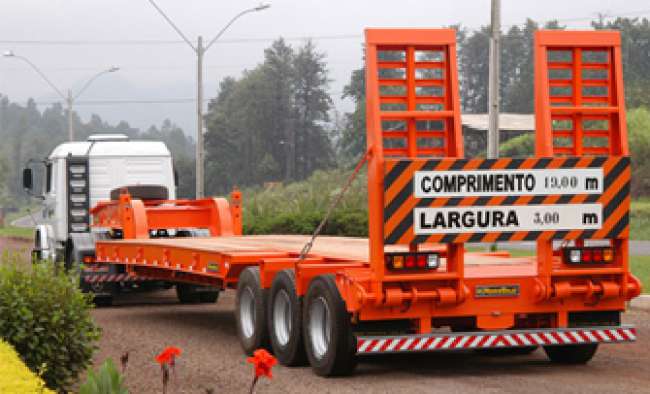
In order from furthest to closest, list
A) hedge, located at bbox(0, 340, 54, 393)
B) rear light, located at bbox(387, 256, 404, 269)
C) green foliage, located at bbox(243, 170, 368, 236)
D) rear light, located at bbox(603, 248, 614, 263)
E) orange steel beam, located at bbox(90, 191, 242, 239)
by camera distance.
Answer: green foliage, located at bbox(243, 170, 368, 236) → orange steel beam, located at bbox(90, 191, 242, 239) → rear light, located at bbox(603, 248, 614, 263) → rear light, located at bbox(387, 256, 404, 269) → hedge, located at bbox(0, 340, 54, 393)

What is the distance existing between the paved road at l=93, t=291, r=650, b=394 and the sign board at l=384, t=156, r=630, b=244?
1.34 metres

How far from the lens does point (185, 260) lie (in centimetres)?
1496

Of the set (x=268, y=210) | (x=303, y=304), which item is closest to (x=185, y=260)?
(x=303, y=304)

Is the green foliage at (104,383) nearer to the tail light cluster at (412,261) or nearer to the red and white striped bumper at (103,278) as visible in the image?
the tail light cluster at (412,261)

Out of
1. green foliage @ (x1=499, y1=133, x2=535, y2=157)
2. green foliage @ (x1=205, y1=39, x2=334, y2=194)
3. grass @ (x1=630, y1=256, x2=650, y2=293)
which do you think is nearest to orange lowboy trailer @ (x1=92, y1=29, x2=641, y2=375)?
grass @ (x1=630, y1=256, x2=650, y2=293)

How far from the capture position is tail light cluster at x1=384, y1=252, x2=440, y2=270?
36.8ft

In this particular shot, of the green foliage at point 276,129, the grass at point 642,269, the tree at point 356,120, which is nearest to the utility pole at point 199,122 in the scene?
the grass at point 642,269

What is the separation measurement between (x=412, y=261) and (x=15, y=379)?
478 centimetres

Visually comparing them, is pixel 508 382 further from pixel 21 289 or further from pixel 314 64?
pixel 314 64

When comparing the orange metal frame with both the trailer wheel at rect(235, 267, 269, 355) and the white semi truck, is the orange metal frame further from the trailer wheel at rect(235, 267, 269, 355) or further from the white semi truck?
the white semi truck

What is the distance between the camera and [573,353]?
12641 millimetres

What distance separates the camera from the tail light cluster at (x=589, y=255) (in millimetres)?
11798

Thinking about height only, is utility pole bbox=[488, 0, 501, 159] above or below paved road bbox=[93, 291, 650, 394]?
above

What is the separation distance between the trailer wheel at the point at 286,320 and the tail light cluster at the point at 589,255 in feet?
8.78
